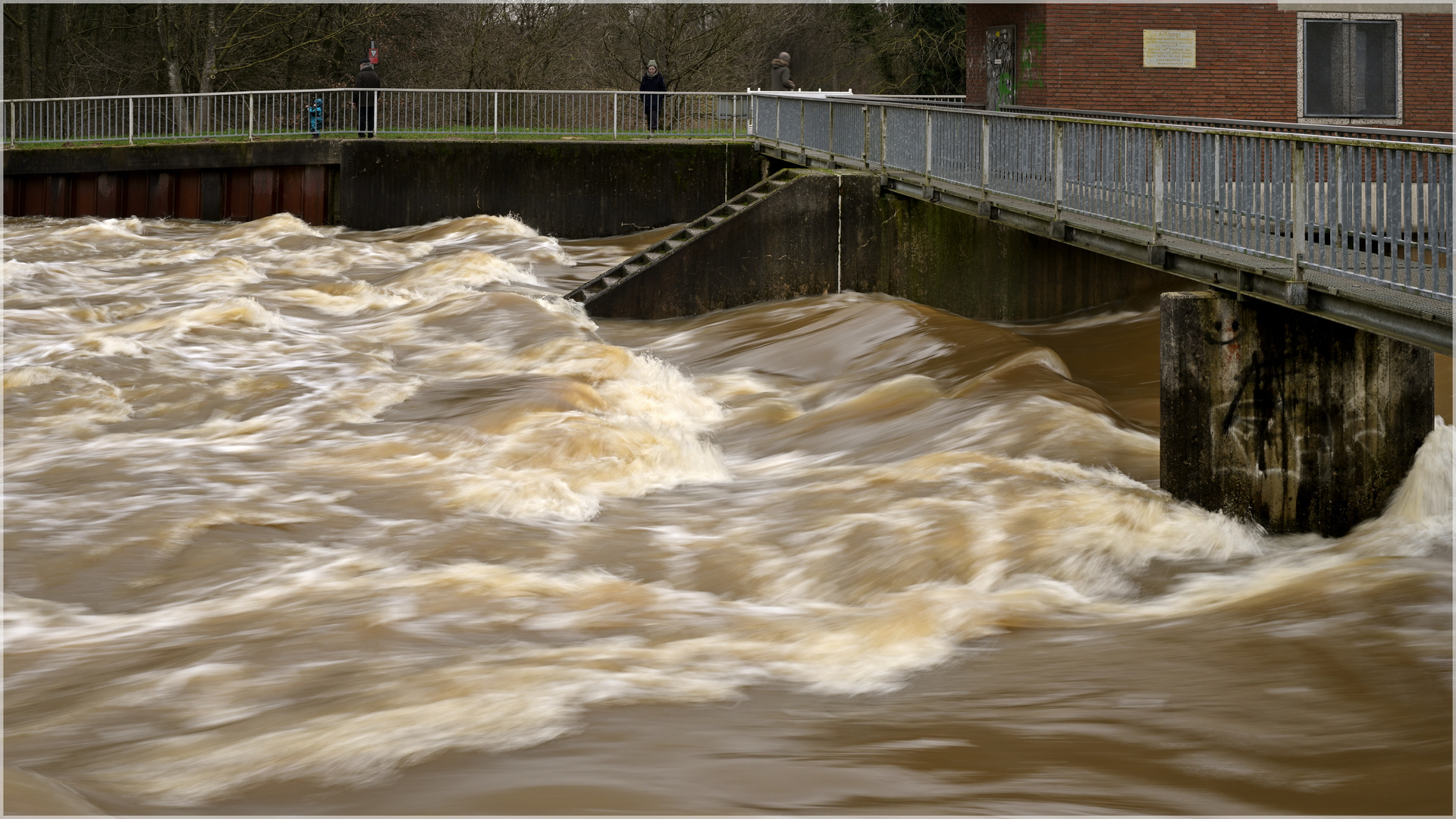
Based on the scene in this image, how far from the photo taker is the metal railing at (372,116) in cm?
2969

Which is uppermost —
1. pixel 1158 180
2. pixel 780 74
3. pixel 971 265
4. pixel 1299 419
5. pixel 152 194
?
pixel 780 74

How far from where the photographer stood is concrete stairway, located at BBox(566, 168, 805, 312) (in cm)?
2022

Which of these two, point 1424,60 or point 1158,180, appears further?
point 1424,60

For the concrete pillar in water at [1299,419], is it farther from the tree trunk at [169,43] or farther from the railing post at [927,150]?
the tree trunk at [169,43]

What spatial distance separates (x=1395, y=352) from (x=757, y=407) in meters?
6.44

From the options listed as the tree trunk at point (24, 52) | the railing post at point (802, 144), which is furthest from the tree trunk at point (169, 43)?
the railing post at point (802, 144)

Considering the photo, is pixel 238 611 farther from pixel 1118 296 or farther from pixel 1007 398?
pixel 1118 296

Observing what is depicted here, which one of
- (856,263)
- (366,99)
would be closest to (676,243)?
(856,263)

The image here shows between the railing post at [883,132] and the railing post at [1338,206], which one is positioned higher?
the railing post at [883,132]

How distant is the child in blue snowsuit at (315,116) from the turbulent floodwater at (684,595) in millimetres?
13637

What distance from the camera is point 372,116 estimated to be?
3000cm

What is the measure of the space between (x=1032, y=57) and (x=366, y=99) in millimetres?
12854

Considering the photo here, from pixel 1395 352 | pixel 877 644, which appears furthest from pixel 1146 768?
pixel 1395 352

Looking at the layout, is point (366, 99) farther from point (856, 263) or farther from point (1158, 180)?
point (1158, 180)
